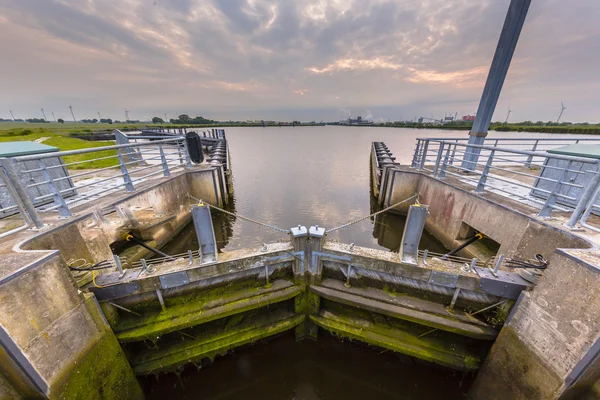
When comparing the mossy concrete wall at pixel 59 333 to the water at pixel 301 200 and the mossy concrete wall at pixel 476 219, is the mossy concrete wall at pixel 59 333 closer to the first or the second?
the water at pixel 301 200

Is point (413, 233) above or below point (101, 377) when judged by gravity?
above

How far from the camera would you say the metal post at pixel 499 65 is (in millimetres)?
6117

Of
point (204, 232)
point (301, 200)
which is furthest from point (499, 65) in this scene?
point (204, 232)

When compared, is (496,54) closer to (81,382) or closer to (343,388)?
(343,388)

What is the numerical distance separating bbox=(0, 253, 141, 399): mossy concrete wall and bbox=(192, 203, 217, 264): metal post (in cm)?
160

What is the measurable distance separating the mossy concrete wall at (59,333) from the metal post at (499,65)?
8.00 metres

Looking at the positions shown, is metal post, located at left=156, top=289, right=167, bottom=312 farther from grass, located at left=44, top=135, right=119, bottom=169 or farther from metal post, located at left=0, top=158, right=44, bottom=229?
grass, located at left=44, top=135, right=119, bottom=169

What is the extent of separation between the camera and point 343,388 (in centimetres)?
390

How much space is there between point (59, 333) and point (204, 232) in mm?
2021

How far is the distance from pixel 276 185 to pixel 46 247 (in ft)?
33.7

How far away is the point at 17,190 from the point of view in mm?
3184

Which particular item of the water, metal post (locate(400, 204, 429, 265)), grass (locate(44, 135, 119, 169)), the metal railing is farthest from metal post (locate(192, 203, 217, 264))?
grass (locate(44, 135, 119, 169))

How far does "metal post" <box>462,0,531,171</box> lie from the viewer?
6117 mm

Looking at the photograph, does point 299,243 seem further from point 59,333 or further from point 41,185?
point 41,185
